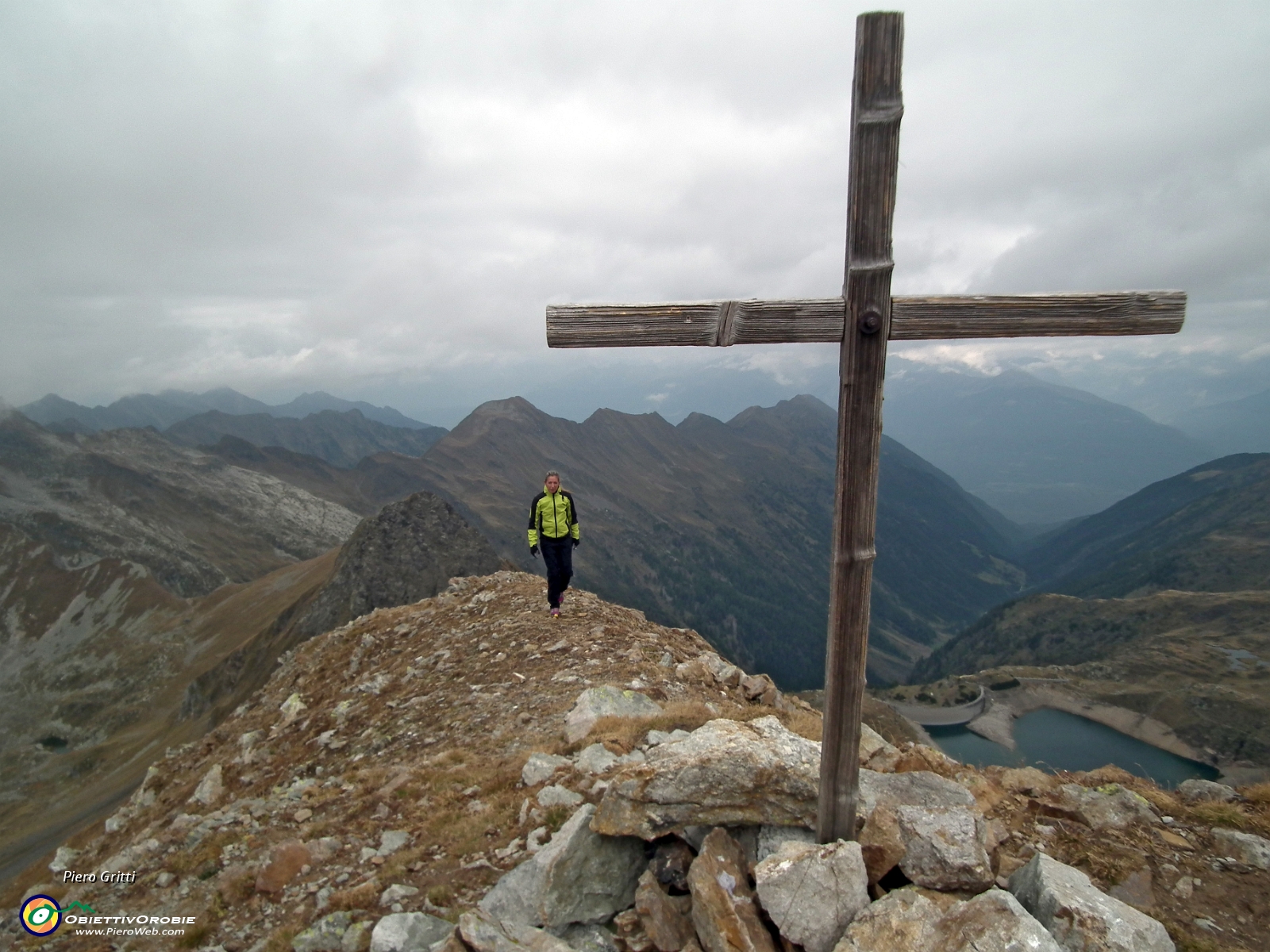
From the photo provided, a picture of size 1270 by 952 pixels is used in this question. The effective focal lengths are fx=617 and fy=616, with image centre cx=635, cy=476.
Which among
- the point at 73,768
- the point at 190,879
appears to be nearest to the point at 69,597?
the point at 73,768

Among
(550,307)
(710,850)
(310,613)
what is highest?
(550,307)

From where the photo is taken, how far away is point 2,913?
37.8 feet

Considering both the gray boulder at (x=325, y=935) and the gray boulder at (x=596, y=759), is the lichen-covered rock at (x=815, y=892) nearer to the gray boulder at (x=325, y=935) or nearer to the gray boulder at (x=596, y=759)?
the gray boulder at (x=596, y=759)

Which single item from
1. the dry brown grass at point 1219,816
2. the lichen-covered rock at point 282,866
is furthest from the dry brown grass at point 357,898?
the dry brown grass at point 1219,816

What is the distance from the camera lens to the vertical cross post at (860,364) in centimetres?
446

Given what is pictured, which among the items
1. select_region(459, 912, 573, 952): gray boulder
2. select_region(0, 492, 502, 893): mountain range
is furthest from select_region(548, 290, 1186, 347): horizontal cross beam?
select_region(0, 492, 502, 893): mountain range

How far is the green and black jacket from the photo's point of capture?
51.8 ft

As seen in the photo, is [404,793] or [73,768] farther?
[73,768]

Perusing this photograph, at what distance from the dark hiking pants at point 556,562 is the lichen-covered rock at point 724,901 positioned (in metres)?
9.80

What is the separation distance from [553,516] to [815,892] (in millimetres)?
11355

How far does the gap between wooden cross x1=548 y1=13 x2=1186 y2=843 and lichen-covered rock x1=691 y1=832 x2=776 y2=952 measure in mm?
2593

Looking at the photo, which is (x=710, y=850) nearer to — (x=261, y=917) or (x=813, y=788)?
(x=813, y=788)

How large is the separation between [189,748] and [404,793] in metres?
14.2

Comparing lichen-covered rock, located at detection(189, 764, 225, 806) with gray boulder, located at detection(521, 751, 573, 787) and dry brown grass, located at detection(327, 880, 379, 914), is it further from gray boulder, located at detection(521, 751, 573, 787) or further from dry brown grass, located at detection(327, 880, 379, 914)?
gray boulder, located at detection(521, 751, 573, 787)
